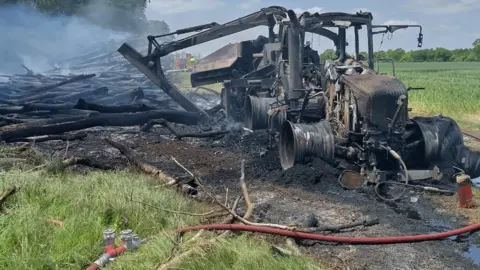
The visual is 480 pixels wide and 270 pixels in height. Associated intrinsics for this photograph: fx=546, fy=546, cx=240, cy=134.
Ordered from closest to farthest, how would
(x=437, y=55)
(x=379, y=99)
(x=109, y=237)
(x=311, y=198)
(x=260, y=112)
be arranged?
(x=109, y=237)
(x=311, y=198)
(x=379, y=99)
(x=260, y=112)
(x=437, y=55)

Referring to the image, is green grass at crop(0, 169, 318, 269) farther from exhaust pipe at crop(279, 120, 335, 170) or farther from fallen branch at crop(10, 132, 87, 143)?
fallen branch at crop(10, 132, 87, 143)

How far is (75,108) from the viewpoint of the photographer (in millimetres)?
15000

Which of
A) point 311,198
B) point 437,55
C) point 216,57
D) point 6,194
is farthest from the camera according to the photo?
point 437,55

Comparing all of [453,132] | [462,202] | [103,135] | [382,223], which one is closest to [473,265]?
[382,223]

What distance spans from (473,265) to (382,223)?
1.34 meters

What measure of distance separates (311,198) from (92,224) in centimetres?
325

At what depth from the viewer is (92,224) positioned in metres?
5.38

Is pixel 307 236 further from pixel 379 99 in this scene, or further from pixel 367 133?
pixel 379 99

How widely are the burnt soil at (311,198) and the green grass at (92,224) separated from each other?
37.5 inches

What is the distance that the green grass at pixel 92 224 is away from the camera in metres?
4.54

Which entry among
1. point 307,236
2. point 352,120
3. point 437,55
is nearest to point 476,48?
point 437,55

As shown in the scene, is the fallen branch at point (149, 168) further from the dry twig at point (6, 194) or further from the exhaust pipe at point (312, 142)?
the exhaust pipe at point (312, 142)

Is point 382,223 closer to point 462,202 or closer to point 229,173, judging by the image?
point 462,202

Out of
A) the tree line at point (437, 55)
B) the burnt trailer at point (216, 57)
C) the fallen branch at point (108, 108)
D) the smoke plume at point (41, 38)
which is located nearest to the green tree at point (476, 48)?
the tree line at point (437, 55)
